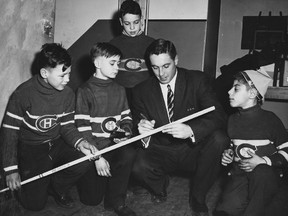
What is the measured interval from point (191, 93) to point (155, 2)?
1.90 meters

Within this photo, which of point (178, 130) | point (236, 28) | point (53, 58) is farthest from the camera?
point (236, 28)

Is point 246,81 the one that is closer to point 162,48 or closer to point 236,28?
point 162,48

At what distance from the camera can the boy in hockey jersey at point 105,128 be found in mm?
2221

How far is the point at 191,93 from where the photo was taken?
2.45 meters

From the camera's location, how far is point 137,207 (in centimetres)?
231

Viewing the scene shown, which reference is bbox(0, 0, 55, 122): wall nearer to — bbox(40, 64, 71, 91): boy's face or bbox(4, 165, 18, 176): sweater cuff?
bbox(40, 64, 71, 91): boy's face

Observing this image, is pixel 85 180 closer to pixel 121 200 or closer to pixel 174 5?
pixel 121 200

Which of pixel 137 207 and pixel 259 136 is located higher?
pixel 259 136

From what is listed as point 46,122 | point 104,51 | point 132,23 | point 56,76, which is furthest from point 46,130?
point 132,23

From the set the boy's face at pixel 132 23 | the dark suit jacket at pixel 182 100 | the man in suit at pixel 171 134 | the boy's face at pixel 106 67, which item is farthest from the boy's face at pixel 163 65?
the boy's face at pixel 132 23

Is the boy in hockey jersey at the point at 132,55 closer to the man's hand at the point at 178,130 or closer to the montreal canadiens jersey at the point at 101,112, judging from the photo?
the montreal canadiens jersey at the point at 101,112

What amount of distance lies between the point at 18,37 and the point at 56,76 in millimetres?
686

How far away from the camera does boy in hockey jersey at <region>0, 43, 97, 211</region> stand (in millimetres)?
2209

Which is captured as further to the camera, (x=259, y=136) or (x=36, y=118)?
(x=36, y=118)
